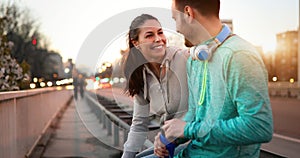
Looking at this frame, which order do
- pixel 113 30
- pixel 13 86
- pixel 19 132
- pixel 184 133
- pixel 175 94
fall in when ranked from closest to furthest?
pixel 184 133 → pixel 113 30 → pixel 175 94 → pixel 19 132 → pixel 13 86

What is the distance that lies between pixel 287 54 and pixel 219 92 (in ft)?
475

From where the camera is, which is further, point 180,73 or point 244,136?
point 180,73

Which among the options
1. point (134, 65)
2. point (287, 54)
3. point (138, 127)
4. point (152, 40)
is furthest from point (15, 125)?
point (287, 54)

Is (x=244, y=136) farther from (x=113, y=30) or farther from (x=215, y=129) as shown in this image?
(x=113, y=30)

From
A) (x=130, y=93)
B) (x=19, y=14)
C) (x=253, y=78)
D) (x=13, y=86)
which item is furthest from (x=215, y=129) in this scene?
(x=19, y=14)

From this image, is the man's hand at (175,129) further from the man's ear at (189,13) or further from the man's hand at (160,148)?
the man's ear at (189,13)

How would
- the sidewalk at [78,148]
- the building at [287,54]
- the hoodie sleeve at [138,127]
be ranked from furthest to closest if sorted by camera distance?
the building at [287,54], the sidewalk at [78,148], the hoodie sleeve at [138,127]

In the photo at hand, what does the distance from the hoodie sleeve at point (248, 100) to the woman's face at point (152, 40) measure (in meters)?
0.71

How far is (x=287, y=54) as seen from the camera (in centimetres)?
14038

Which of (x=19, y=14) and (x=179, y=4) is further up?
(x=19, y=14)

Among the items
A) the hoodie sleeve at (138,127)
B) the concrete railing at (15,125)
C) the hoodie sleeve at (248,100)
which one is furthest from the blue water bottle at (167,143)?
the concrete railing at (15,125)

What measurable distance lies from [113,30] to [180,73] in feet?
1.40

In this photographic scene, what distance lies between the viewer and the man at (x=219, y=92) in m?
1.38

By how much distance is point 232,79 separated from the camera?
4.60 ft
